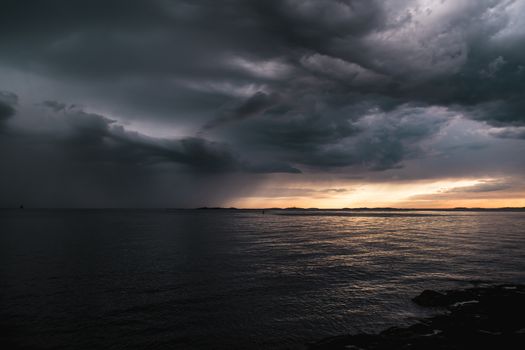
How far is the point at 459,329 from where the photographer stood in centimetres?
1939

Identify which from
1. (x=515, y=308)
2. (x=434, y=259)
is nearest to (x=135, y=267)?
(x=515, y=308)

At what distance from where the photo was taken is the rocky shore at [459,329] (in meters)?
17.2

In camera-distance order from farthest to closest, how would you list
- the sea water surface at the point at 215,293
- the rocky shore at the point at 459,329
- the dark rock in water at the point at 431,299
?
1. the dark rock in water at the point at 431,299
2. the sea water surface at the point at 215,293
3. the rocky shore at the point at 459,329

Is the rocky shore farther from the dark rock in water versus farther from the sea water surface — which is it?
the sea water surface

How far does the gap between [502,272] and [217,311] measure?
3456cm

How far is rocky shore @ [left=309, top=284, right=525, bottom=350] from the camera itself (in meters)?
17.2

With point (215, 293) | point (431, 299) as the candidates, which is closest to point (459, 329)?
point (431, 299)

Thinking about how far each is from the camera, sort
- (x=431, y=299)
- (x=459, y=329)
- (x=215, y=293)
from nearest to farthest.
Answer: (x=459, y=329) → (x=431, y=299) → (x=215, y=293)

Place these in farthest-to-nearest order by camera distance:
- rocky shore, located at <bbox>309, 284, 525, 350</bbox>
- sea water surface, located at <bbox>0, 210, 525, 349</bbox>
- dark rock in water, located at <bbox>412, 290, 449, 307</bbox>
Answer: dark rock in water, located at <bbox>412, 290, 449, 307</bbox> → sea water surface, located at <bbox>0, 210, 525, 349</bbox> → rocky shore, located at <bbox>309, 284, 525, 350</bbox>

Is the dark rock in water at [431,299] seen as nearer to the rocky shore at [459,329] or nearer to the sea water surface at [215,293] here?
the rocky shore at [459,329]

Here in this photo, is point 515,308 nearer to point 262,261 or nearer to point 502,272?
point 502,272

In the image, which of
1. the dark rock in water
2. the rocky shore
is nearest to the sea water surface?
the dark rock in water

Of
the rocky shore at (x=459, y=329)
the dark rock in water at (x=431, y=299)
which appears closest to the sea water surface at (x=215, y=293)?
the dark rock in water at (x=431, y=299)

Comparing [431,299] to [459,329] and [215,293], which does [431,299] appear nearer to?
[459,329]
